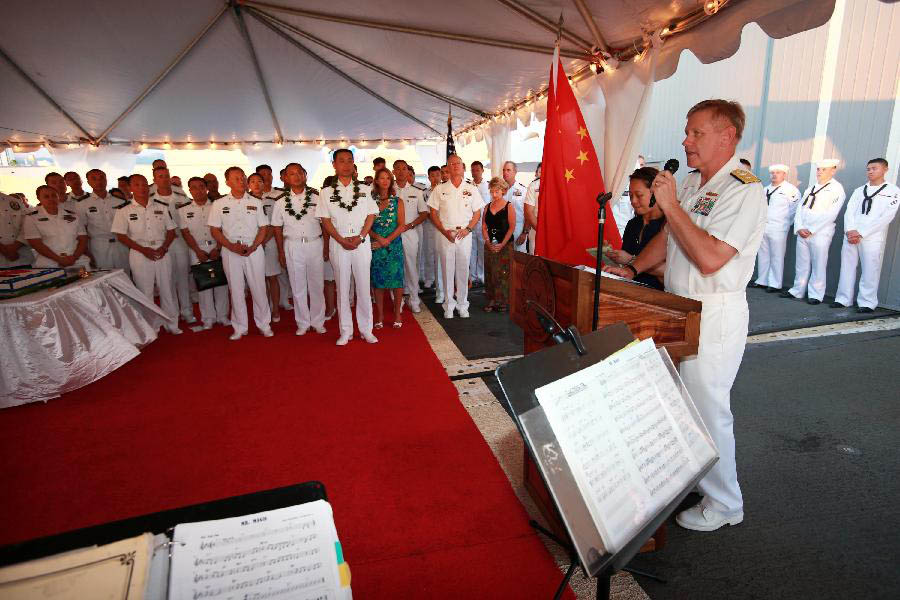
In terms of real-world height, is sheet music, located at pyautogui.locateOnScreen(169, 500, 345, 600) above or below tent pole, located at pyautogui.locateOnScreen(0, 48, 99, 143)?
below

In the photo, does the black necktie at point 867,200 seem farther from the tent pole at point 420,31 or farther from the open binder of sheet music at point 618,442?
the open binder of sheet music at point 618,442

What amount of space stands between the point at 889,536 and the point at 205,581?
2.80m

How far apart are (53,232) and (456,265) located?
462 cm

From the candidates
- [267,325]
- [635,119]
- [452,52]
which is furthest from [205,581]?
[452,52]

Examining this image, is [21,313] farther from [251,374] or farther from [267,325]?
[267,325]

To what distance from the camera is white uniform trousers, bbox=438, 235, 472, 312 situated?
5875 mm

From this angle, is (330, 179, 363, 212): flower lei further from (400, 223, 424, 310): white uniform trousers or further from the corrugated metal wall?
the corrugated metal wall

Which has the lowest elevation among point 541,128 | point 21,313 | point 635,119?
point 21,313

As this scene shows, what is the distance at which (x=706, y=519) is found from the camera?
85.7 inches

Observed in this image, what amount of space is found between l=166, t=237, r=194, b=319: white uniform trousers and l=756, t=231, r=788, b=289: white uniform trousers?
26.8 feet

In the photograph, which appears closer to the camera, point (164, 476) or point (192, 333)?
point (164, 476)

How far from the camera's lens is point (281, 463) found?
111 inches

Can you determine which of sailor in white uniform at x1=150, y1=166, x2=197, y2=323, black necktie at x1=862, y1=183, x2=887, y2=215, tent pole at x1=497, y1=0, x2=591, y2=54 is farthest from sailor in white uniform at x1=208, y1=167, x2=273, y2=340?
black necktie at x1=862, y1=183, x2=887, y2=215

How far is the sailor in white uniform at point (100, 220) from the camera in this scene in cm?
607
